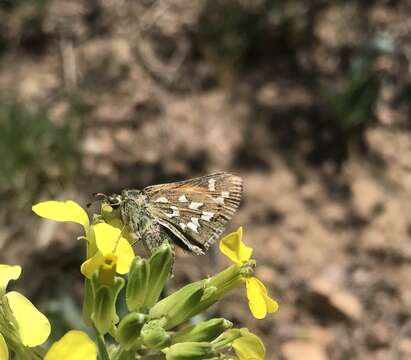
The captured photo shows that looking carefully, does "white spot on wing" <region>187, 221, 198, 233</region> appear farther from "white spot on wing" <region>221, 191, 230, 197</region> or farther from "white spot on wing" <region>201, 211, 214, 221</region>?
"white spot on wing" <region>221, 191, 230, 197</region>

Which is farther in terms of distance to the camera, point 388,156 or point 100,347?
point 388,156

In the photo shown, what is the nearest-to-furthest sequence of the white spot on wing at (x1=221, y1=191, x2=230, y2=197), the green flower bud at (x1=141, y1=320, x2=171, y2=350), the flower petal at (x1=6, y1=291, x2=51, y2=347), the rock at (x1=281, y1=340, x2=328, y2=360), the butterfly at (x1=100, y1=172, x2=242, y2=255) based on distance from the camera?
1. the flower petal at (x1=6, y1=291, x2=51, y2=347)
2. the green flower bud at (x1=141, y1=320, x2=171, y2=350)
3. the butterfly at (x1=100, y1=172, x2=242, y2=255)
4. the white spot on wing at (x1=221, y1=191, x2=230, y2=197)
5. the rock at (x1=281, y1=340, x2=328, y2=360)

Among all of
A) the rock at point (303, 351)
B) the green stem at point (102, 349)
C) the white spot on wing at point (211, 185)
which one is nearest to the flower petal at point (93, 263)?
the green stem at point (102, 349)

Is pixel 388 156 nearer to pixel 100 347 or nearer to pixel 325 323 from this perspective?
pixel 325 323

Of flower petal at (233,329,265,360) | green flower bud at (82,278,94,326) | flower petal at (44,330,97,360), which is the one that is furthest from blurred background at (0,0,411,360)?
flower petal at (44,330,97,360)

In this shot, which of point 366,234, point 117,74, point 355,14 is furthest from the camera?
point 355,14

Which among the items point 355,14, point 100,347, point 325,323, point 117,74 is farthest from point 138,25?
point 100,347
